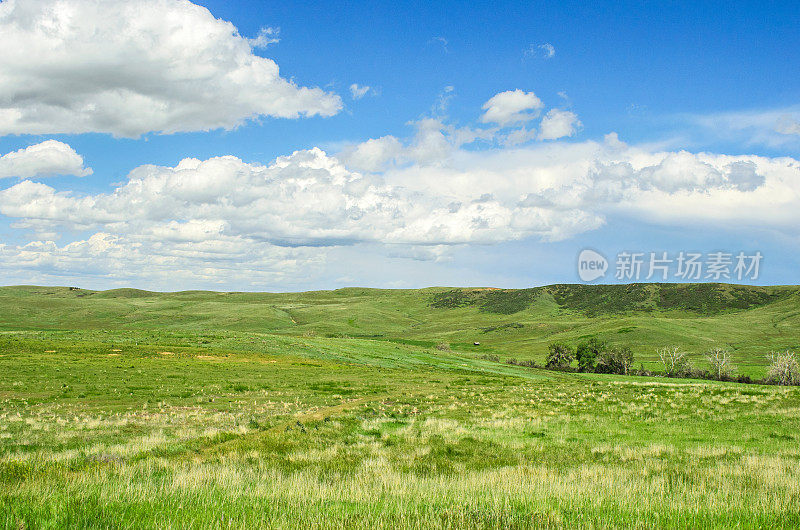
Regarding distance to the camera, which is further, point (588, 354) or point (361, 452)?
point (588, 354)

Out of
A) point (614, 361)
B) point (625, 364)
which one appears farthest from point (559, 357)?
point (625, 364)

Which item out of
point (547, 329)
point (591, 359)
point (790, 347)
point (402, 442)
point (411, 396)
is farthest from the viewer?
point (547, 329)

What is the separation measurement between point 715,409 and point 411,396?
67.6 feet

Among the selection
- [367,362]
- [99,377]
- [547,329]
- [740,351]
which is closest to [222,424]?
[99,377]

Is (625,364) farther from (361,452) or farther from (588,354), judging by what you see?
(361,452)

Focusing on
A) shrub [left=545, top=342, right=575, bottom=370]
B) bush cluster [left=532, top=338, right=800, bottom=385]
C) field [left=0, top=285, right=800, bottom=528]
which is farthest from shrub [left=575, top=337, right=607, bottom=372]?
field [left=0, top=285, right=800, bottom=528]

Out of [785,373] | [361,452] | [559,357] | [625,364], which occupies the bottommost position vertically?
[559,357]

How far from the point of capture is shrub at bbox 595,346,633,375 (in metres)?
92.8

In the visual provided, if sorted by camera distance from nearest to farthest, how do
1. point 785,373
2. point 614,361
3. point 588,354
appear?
point 785,373
point 614,361
point 588,354

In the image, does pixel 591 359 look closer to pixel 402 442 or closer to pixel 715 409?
pixel 715 409

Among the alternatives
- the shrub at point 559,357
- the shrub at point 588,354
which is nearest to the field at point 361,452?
the shrub at point 559,357

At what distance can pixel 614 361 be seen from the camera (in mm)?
94688

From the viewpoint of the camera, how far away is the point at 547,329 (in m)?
187

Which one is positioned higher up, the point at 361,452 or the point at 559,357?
the point at 361,452
